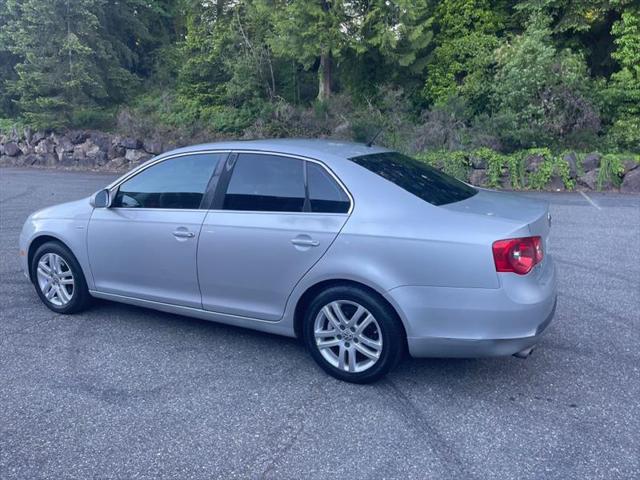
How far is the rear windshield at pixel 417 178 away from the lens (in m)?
4.23

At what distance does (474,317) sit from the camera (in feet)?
12.1

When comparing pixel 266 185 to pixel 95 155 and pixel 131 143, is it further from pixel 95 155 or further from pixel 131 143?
pixel 95 155

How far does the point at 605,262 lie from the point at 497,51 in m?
10.3

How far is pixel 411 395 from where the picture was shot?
3.98 meters

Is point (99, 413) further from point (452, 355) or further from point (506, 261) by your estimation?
point (506, 261)

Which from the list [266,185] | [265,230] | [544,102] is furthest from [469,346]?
[544,102]

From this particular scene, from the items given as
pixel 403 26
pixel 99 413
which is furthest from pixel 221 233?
pixel 403 26

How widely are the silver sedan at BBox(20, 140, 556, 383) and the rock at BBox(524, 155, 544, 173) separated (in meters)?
9.46

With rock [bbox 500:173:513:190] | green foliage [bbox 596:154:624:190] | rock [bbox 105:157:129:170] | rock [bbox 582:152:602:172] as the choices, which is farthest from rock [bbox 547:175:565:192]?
rock [bbox 105:157:129:170]

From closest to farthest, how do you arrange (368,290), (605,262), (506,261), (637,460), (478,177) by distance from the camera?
(637,460) → (506,261) → (368,290) → (605,262) → (478,177)

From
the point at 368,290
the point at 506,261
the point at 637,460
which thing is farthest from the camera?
the point at 368,290

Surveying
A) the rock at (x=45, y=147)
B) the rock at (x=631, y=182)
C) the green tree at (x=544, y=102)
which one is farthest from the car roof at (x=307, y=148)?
the rock at (x=45, y=147)

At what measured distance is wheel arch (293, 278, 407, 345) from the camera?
154 inches

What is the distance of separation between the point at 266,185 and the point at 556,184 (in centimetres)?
1070
